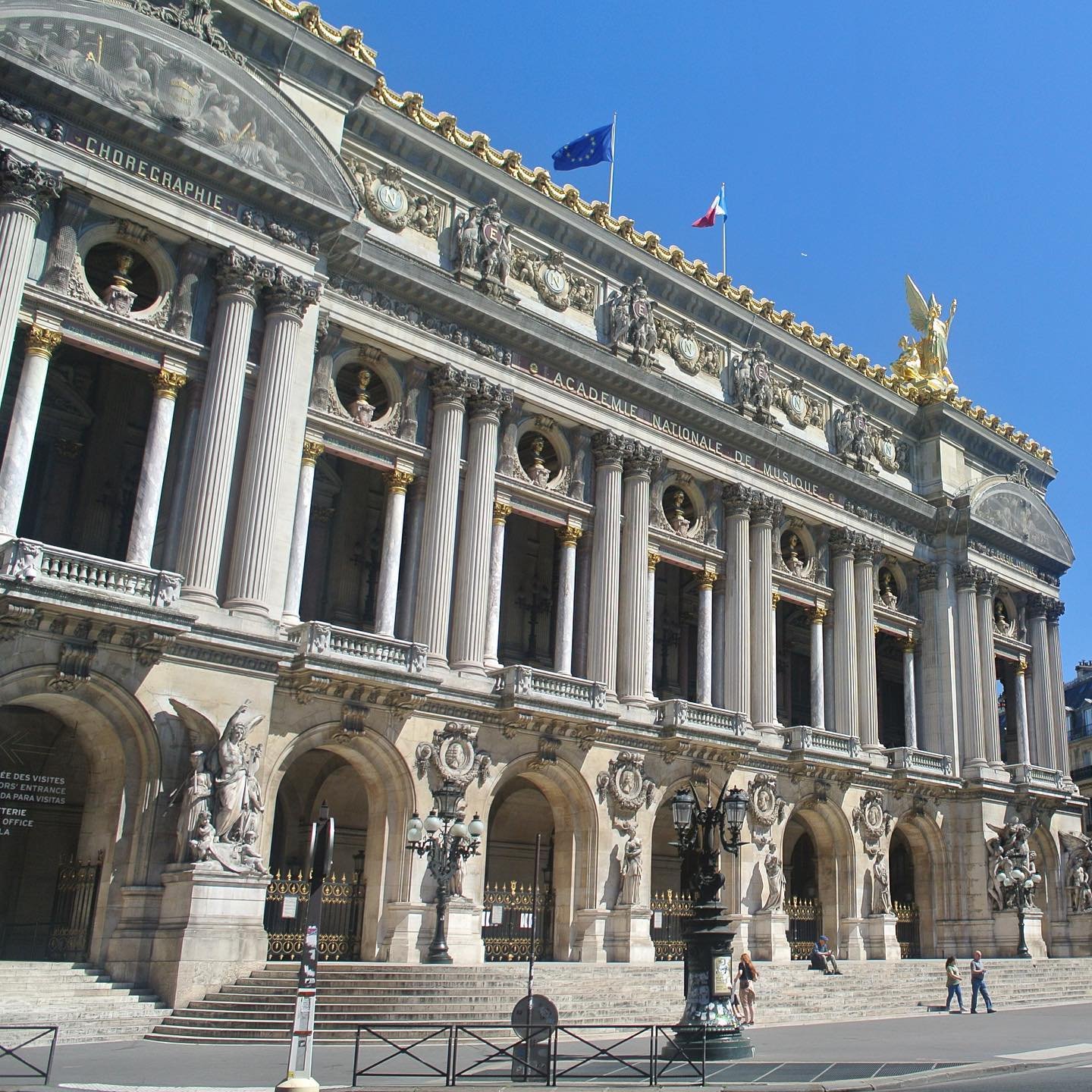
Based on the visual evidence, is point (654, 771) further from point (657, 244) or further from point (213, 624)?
point (657, 244)

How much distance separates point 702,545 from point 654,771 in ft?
26.7

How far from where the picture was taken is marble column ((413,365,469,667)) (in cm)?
3275

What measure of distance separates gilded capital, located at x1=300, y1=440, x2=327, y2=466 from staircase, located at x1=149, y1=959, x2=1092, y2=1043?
40.6 feet

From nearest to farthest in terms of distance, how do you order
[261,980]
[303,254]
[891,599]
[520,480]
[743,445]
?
[261,980] → [303,254] → [520,480] → [743,445] → [891,599]

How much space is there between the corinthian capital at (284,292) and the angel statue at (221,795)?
32.9ft

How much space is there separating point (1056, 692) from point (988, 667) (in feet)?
17.5

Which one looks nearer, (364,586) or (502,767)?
(502,767)

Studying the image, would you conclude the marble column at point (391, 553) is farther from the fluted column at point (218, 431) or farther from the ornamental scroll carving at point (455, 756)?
the fluted column at point (218, 431)

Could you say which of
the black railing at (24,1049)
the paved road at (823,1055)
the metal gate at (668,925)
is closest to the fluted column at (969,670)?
the metal gate at (668,925)

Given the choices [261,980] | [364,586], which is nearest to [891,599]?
[364,586]

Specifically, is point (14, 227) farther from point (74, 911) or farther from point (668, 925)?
point (668, 925)

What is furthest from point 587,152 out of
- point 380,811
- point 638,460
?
point 380,811

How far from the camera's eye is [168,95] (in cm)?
2883

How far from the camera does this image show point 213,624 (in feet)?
89.8
